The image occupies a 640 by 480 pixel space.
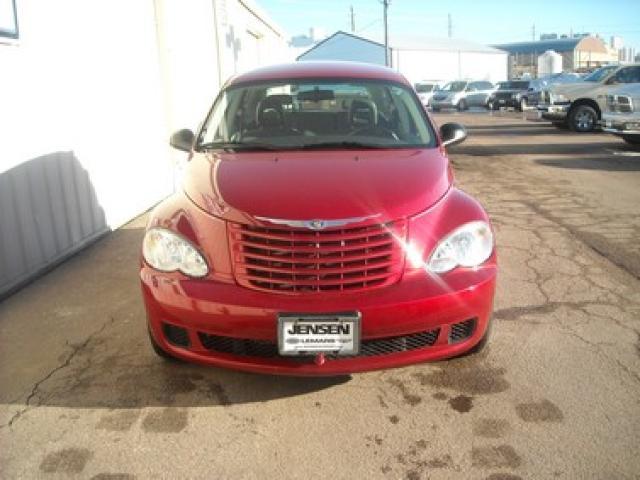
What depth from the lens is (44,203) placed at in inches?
203

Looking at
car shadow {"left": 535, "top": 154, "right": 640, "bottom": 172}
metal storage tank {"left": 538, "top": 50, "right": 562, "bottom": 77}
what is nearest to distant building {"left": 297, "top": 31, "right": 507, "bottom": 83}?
metal storage tank {"left": 538, "top": 50, "right": 562, "bottom": 77}

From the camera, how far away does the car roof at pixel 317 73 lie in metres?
4.61

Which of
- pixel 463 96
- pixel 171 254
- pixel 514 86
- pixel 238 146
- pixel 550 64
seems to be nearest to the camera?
pixel 171 254

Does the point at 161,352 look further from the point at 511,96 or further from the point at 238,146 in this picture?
the point at 511,96

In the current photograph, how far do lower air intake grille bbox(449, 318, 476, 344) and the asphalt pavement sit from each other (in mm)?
331

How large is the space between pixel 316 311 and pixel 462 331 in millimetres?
810

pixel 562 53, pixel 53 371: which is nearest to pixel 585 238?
pixel 53 371

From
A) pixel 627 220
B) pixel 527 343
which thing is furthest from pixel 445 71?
pixel 527 343

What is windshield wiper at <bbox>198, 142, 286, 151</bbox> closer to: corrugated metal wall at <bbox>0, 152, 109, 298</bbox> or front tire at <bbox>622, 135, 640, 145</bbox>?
corrugated metal wall at <bbox>0, 152, 109, 298</bbox>

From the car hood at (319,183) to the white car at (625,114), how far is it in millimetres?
10201

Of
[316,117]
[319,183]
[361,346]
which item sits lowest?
[361,346]

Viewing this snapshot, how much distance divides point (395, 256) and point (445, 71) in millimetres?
57060

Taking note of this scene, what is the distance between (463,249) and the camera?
10.1 feet

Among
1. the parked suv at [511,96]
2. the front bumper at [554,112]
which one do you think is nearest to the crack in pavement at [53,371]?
the front bumper at [554,112]
